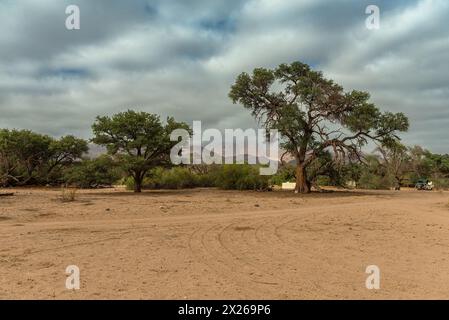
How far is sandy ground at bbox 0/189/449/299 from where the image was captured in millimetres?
5793

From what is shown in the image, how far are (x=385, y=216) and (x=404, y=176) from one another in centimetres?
5296

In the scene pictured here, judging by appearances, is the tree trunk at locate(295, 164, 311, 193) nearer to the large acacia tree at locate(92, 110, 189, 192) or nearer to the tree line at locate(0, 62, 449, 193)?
the tree line at locate(0, 62, 449, 193)

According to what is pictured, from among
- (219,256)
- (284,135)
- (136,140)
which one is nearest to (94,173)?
(136,140)

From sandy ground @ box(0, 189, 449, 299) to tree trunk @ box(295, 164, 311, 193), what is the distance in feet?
54.9

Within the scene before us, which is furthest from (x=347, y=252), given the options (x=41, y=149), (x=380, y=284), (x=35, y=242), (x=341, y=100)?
(x=41, y=149)

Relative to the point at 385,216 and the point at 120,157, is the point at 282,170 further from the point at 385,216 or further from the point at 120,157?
the point at 385,216

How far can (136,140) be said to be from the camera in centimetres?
2895

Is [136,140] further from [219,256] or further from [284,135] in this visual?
[219,256]

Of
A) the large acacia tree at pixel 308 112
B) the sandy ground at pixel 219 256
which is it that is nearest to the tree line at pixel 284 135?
the large acacia tree at pixel 308 112

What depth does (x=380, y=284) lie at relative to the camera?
6156 mm

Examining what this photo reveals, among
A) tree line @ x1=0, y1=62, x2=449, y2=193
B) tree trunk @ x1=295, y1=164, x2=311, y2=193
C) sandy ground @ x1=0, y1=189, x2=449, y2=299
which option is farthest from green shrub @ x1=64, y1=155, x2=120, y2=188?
sandy ground @ x1=0, y1=189, x2=449, y2=299

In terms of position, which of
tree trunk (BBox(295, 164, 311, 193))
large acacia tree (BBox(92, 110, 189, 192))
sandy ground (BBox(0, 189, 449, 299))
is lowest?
sandy ground (BBox(0, 189, 449, 299))
